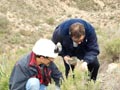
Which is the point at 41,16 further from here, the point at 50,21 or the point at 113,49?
the point at 113,49

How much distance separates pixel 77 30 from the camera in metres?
5.04

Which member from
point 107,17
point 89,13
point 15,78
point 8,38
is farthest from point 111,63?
→ point 89,13

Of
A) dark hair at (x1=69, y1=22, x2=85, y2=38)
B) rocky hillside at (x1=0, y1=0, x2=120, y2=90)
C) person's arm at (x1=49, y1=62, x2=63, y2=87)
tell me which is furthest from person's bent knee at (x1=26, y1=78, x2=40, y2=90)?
rocky hillside at (x1=0, y1=0, x2=120, y2=90)

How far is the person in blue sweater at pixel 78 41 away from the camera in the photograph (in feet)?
16.8

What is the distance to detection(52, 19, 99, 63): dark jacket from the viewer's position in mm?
5359

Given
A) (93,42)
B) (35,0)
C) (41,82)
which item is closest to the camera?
(41,82)

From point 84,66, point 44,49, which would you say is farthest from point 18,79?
point 84,66

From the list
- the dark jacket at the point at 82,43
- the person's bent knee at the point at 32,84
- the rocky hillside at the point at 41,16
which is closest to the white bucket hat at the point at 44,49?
the person's bent knee at the point at 32,84

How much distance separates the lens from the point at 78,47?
5.54 m

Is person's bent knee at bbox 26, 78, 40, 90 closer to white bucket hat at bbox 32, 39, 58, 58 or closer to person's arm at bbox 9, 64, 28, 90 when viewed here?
person's arm at bbox 9, 64, 28, 90

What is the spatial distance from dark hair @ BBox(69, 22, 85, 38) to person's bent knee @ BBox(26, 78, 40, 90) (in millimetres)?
671

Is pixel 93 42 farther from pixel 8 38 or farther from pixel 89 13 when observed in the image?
pixel 89 13

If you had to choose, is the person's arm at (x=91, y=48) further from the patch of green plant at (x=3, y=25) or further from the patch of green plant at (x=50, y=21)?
the patch of green plant at (x=50, y=21)

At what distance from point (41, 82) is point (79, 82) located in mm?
610
